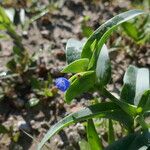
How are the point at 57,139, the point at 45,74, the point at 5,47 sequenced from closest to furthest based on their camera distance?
the point at 57,139
the point at 45,74
the point at 5,47

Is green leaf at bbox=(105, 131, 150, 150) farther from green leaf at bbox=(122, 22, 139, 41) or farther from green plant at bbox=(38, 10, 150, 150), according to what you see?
green leaf at bbox=(122, 22, 139, 41)

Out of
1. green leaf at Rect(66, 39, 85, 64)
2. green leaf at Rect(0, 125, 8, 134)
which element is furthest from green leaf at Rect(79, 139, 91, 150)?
green leaf at Rect(66, 39, 85, 64)

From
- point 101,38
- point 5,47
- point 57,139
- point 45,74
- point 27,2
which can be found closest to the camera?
point 101,38

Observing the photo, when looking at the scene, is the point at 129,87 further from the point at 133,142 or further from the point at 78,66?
the point at 78,66

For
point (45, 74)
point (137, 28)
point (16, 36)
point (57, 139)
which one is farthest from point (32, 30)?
point (57, 139)

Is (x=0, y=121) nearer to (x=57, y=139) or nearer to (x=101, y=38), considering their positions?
(x=57, y=139)

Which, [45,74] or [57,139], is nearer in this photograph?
[57,139]

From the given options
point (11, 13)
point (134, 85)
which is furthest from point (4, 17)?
point (134, 85)
